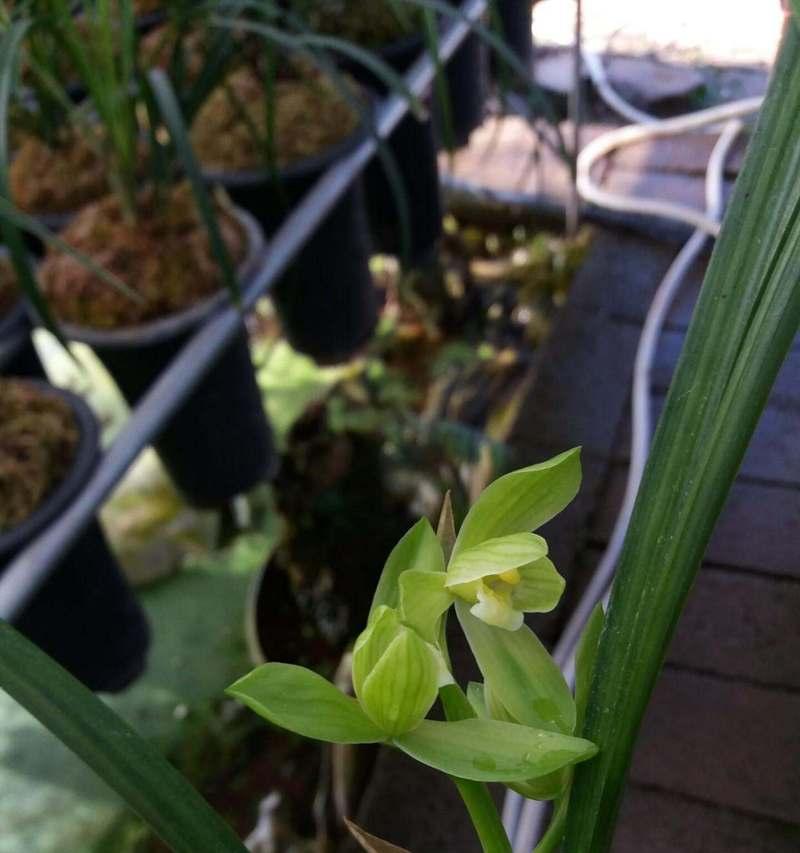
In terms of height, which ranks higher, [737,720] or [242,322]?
[242,322]

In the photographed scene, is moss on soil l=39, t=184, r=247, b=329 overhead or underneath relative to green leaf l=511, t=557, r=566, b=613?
underneath

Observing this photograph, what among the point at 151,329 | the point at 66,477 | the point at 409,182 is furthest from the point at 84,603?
the point at 409,182

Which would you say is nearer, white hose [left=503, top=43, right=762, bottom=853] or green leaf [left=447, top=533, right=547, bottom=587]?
green leaf [left=447, top=533, right=547, bottom=587]

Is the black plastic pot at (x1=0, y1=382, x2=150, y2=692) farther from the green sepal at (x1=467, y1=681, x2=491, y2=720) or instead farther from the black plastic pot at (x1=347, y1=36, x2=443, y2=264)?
the black plastic pot at (x1=347, y1=36, x2=443, y2=264)

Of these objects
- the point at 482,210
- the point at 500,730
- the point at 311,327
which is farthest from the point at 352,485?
the point at 500,730

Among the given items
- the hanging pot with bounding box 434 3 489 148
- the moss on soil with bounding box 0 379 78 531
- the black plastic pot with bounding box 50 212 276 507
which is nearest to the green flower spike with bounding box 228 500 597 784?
the moss on soil with bounding box 0 379 78 531

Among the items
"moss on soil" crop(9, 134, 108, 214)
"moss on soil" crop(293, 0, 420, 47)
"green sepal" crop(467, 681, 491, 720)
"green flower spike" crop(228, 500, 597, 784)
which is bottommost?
"moss on soil" crop(9, 134, 108, 214)

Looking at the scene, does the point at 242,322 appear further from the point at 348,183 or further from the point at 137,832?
the point at 137,832

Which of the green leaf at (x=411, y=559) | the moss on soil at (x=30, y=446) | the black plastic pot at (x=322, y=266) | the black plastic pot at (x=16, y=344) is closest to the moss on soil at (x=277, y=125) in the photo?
the black plastic pot at (x=322, y=266)
